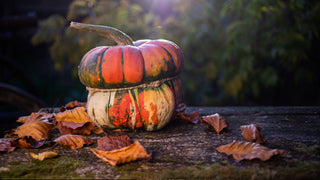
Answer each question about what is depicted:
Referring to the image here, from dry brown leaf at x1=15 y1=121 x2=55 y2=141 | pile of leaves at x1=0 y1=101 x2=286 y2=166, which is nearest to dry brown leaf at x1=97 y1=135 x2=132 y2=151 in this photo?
pile of leaves at x1=0 y1=101 x2=286 y2=166

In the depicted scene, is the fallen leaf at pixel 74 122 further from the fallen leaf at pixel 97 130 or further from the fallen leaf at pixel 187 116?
the fallen leaf at pixel 187 116

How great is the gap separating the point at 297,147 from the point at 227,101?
2218 mm

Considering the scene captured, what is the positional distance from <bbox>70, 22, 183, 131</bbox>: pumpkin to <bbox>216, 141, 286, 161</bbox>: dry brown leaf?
392mm

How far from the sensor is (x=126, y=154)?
1037 mm

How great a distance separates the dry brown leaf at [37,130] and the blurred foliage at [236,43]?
1.27 m

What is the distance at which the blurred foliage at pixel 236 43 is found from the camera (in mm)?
2807

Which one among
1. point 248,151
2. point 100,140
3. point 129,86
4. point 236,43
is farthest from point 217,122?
point 236,43

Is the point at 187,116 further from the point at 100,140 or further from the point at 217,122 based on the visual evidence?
the point at 100,140

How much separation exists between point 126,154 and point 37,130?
61 cm

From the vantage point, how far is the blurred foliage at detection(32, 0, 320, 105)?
2.81 m

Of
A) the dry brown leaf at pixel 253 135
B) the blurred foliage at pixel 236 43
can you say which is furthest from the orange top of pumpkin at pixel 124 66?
the blurred foliage at pixel 236 43

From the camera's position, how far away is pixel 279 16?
2.85m

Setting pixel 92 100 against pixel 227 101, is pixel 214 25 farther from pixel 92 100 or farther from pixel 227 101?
pixel 92 100

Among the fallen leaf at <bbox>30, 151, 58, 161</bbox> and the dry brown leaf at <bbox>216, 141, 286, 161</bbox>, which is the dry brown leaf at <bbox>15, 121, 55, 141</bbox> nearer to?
the fallen leaf at <bbox>30, 151, 58, 161</bbox>
